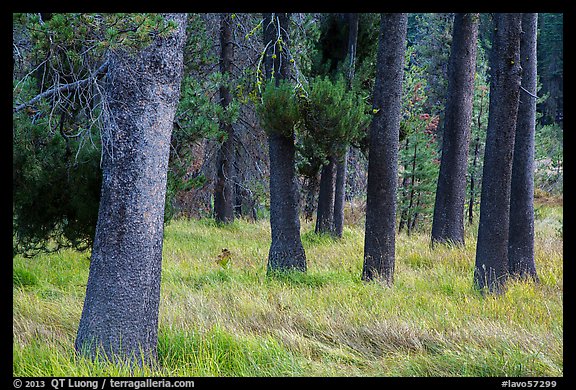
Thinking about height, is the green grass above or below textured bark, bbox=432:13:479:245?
below

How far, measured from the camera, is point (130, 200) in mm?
4695

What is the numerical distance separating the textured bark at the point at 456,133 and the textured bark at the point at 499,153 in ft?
11.5

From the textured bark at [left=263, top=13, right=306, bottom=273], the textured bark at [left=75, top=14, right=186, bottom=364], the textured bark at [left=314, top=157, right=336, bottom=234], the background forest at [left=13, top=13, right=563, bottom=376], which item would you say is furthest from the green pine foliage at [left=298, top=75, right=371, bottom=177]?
the textured bark at [left=314, top=157, right=336, bottom=234]

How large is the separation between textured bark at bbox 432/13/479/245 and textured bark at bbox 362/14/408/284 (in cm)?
337

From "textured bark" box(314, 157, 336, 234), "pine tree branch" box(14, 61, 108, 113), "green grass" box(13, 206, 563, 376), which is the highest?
"pine tree branch" box(14, 61, 108, 113)

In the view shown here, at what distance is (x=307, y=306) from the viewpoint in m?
6.59

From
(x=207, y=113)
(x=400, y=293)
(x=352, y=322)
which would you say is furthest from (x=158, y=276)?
(x=207, y=113)

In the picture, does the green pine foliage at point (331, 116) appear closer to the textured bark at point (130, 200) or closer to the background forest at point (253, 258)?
the background forest at point (253, 258)

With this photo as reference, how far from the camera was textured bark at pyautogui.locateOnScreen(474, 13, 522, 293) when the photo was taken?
7152 millimetres

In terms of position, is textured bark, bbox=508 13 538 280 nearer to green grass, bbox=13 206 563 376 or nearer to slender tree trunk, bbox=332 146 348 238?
green grass, bbox=13 206 563 376

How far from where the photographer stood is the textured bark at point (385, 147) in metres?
7.88
